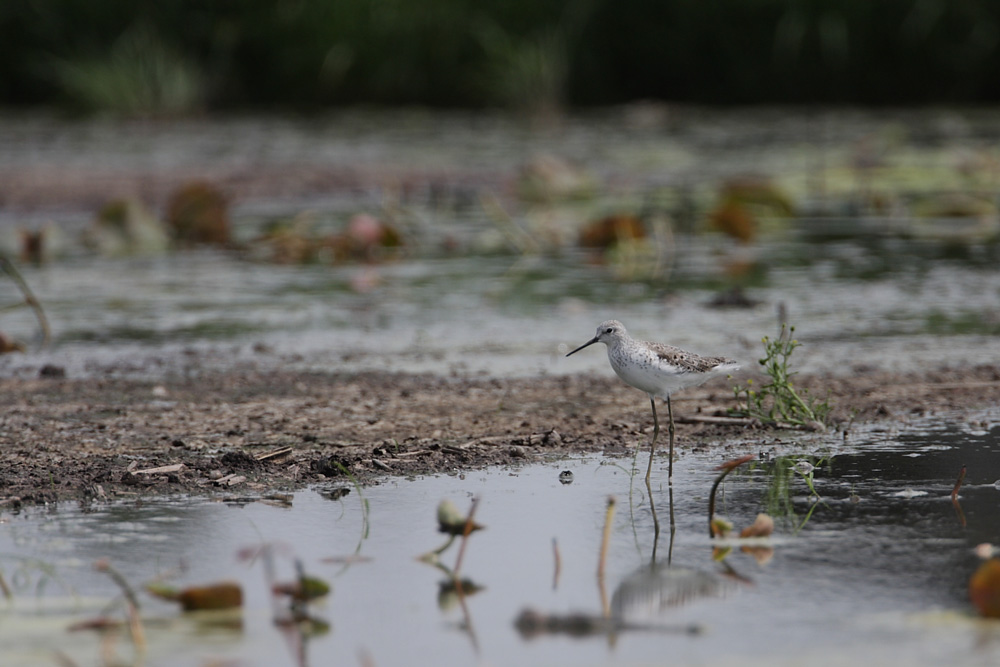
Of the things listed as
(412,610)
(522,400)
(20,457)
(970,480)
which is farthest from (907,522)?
(20,457)

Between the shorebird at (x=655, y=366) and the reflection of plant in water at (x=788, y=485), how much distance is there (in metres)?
0.31

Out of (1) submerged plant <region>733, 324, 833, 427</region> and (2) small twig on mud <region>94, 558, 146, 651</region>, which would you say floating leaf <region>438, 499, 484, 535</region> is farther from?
(1) submerged plant <region>733, 324, 833, 427</region>

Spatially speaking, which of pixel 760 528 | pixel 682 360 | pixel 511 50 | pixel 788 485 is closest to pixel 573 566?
pixel 760 528

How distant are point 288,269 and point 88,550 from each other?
5.90 metres

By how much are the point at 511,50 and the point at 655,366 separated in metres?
14.3

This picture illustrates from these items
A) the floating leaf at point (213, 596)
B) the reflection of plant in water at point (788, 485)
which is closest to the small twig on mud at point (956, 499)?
the reflection of plant in water at point (788, 485)

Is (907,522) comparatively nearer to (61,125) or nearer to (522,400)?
(522,400)

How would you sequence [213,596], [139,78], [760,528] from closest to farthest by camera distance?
1. [213,596]
2. [760,528]
3. [139,78]

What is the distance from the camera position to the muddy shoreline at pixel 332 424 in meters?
4.13

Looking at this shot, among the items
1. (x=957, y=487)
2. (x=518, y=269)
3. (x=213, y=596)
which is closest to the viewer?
(x=213, y=596)

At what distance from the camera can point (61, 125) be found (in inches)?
757

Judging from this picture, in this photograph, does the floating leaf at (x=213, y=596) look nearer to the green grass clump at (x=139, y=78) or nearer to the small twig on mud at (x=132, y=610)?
the small twig on mud at (x=132, y=610)

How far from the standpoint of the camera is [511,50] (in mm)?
18062

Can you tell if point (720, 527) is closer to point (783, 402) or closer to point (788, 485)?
point (788, 485)
